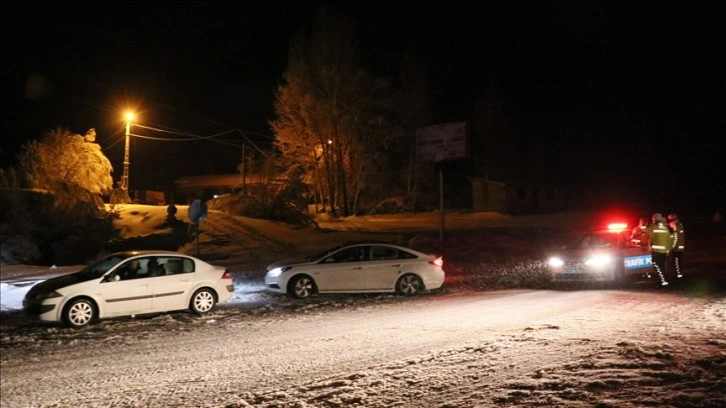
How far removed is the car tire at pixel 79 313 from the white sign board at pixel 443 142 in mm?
18476

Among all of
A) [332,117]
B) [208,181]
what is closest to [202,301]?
[332,117]

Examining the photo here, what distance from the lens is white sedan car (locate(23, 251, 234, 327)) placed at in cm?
1173

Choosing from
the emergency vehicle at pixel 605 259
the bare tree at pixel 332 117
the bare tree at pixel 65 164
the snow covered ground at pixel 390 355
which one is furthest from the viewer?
the bare tree at pixel 332 117

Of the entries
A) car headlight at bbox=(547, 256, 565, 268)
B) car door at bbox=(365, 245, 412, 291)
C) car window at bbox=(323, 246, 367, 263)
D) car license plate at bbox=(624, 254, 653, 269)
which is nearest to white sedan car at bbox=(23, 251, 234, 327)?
car window at bbox=(323, 246, 367, 263)

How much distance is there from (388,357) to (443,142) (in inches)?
805

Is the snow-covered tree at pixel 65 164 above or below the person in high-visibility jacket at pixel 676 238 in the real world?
above

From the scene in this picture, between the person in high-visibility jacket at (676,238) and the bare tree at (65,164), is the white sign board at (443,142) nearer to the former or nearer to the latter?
the person in high-visibility jacket at (676,238)

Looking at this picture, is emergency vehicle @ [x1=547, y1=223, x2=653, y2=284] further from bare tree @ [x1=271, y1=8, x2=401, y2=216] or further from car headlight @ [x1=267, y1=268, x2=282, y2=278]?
bare tree @ [x1=271, y1=8, x2=401, y2=216]

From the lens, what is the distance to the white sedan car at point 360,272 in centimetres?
1542

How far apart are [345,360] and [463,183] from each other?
6105 centimetres

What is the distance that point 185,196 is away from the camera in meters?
67.6

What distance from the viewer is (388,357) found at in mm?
8391

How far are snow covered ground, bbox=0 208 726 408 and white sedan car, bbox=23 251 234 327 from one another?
1.11 ft

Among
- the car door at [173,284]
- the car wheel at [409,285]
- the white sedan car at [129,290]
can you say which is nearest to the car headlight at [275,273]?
the white sedan car at [129,290]
